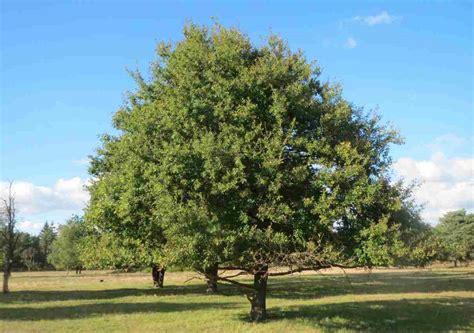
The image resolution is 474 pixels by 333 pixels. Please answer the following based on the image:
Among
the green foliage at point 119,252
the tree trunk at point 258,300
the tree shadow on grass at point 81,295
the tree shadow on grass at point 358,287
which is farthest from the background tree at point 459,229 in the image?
the green foliage at point 119,252

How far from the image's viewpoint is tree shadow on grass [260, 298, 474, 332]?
78.9ft

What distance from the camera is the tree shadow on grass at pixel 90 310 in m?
29.2

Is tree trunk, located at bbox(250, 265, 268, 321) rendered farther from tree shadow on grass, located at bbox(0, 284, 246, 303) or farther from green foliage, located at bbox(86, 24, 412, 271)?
tree shadow on grass, located at bbox(0, 284, 246, 303)

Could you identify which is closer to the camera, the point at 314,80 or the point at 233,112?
the point at 233,112

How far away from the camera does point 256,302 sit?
24281 millimetres

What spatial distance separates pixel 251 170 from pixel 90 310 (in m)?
19.7

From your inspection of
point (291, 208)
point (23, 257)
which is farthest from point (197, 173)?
point (23, 257)

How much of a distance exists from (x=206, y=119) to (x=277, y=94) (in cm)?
319

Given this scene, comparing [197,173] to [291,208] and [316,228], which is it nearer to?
[291,208]

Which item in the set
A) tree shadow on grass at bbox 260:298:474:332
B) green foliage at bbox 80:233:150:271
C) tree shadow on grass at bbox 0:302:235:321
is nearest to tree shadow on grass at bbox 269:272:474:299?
tree shadow on grass at bbox 260:298:474:332

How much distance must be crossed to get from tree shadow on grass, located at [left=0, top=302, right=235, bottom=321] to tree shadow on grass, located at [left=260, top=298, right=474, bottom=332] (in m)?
7.38

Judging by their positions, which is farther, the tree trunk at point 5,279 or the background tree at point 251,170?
the tree trunk at point 5,279

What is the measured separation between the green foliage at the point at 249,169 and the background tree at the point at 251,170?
54 millimetres

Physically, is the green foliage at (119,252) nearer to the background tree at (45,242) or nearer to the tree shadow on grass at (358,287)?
the tree shadow on grass at (358,287)
